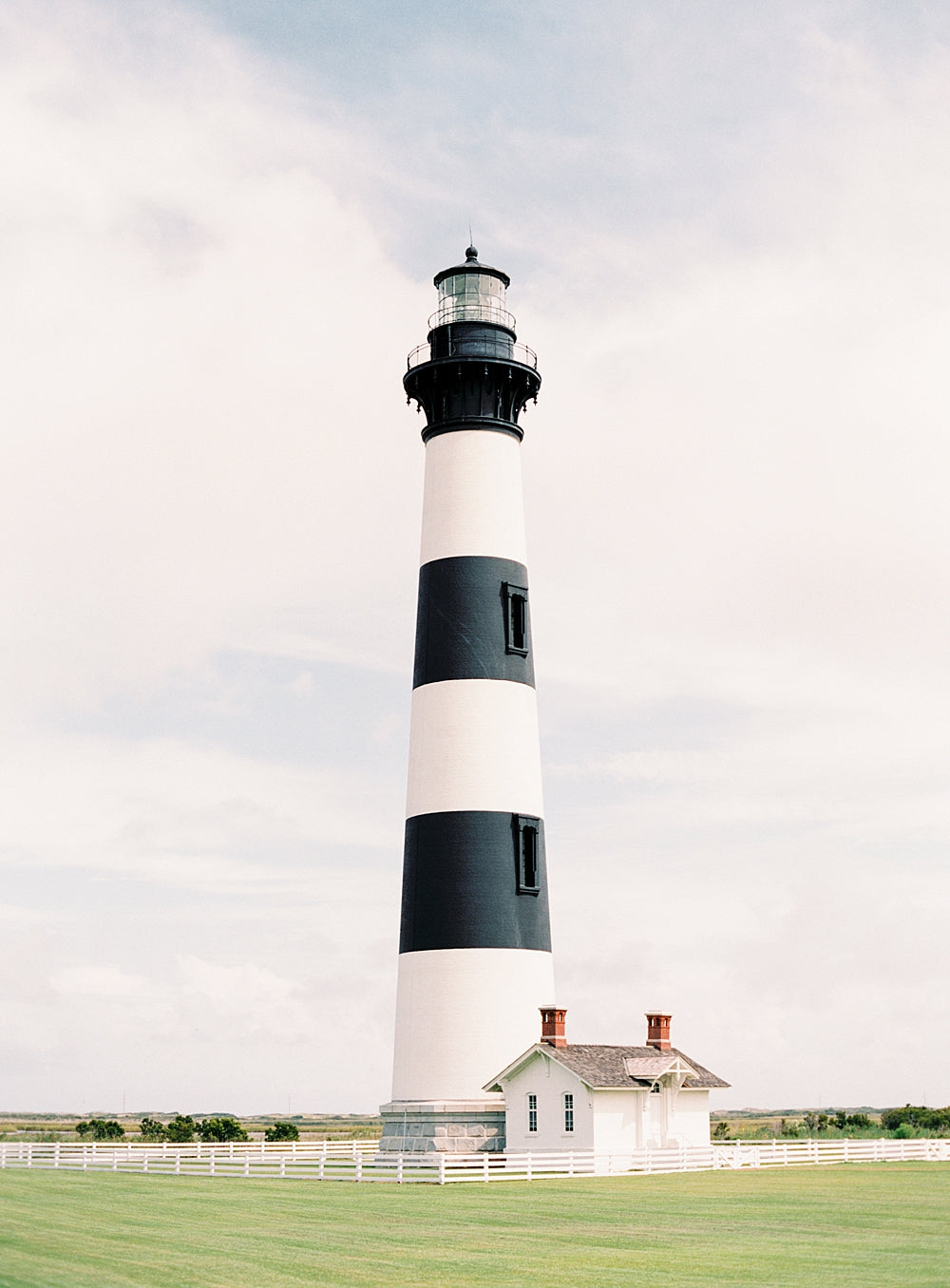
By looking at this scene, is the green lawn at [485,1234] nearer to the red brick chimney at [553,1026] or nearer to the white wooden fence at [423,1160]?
the white wooden fence at [423,1160]

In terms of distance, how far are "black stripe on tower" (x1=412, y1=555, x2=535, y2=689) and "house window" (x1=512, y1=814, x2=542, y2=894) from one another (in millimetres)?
3915

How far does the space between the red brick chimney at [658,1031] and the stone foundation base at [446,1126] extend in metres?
6.45

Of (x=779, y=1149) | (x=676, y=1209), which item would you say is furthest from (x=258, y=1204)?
(x=779, y=1149)

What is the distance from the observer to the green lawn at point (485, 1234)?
18297mm

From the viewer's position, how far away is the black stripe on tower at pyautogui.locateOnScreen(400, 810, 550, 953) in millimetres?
38812

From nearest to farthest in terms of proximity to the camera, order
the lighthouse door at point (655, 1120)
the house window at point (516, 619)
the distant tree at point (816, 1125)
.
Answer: the lighthouse door at point (655, 1120) → the house window at point (516, 619) → the distant tree at point (816, 1125)

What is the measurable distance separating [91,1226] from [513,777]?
1797cm

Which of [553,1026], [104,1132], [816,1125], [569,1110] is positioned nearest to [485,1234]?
[553,1026]

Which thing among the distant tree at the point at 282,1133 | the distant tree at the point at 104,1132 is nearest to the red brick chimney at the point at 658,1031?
the distant tree at the point at 282,1133

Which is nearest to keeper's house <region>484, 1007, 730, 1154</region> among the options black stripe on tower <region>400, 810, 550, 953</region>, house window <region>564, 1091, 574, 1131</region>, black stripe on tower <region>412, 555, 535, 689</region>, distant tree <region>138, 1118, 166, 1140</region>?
house window <region>564, 1091, 574, 1131</region>

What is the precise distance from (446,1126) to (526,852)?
7.34 meters

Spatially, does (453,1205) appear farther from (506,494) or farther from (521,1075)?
(506,494)

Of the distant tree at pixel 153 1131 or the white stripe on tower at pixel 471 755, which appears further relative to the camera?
the distant tree at pixel 153 1131

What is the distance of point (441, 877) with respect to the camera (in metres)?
39.1
